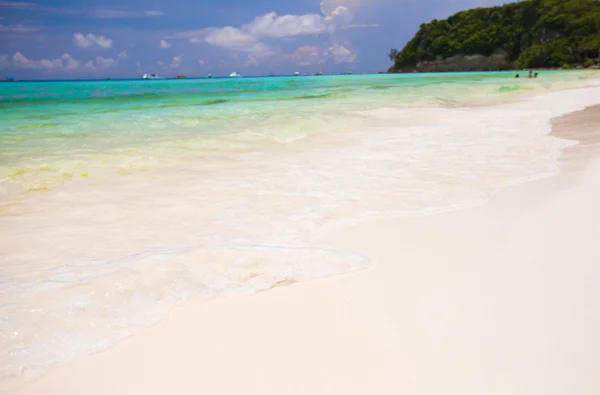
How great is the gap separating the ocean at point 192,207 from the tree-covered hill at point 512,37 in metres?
85.7

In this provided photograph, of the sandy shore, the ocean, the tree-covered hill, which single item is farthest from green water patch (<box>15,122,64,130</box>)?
the tree-covered hill

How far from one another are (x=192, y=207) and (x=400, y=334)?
102 inches

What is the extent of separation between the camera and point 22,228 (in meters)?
3.58

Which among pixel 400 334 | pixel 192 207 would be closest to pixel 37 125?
pixel 192 207

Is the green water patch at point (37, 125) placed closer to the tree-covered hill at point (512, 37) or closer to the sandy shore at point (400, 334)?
the sandy shore at point (400, 334)

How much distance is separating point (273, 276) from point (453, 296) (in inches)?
39.7

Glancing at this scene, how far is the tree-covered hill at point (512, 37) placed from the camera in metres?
77.2

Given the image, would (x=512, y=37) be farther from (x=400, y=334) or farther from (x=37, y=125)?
(x=400, y=334)

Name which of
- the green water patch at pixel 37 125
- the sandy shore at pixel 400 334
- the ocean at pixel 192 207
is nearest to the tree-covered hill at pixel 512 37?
the ocean at pixel 192 207

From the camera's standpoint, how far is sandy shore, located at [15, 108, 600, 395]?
1626 millimetres

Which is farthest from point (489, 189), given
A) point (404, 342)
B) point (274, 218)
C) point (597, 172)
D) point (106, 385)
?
point (106, 385)

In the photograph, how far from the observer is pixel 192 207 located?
398 cm

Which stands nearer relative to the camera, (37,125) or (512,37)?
(37,125)

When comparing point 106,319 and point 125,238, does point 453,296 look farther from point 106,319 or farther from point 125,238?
point 125,238
